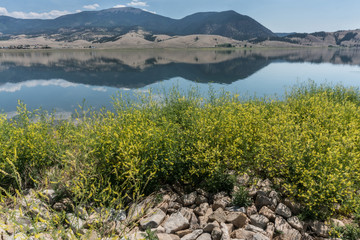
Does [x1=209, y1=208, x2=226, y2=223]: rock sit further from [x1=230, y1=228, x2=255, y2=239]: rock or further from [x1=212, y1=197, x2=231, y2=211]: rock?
[x1=230, y1=228, x2=255, y2=239]: rock

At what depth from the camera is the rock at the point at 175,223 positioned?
17.0ft

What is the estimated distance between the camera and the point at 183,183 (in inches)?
277

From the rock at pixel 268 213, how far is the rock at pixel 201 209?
4.62 feet

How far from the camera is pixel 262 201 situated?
19.1ft

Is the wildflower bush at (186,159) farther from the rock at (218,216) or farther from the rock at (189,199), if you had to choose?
the rock at (218,216)

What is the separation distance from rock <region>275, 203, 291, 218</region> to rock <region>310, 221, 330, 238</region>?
0.56m

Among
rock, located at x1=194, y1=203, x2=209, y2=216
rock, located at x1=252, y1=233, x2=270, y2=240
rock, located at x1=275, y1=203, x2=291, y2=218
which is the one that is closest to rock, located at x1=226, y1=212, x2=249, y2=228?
rock, located at x1=252, y1=233, x2=270, y2=240

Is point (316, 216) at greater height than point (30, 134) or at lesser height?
lesser

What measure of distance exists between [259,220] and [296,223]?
0.86 meters

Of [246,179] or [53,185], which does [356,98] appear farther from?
[53,185]

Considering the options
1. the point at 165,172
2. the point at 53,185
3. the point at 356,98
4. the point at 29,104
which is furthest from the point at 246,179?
the point at 29,104

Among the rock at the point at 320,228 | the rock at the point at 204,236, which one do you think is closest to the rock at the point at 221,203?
the rock at the point at 204,236

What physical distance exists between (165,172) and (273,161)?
317 cm

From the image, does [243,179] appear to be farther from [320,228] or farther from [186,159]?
[320,228]
